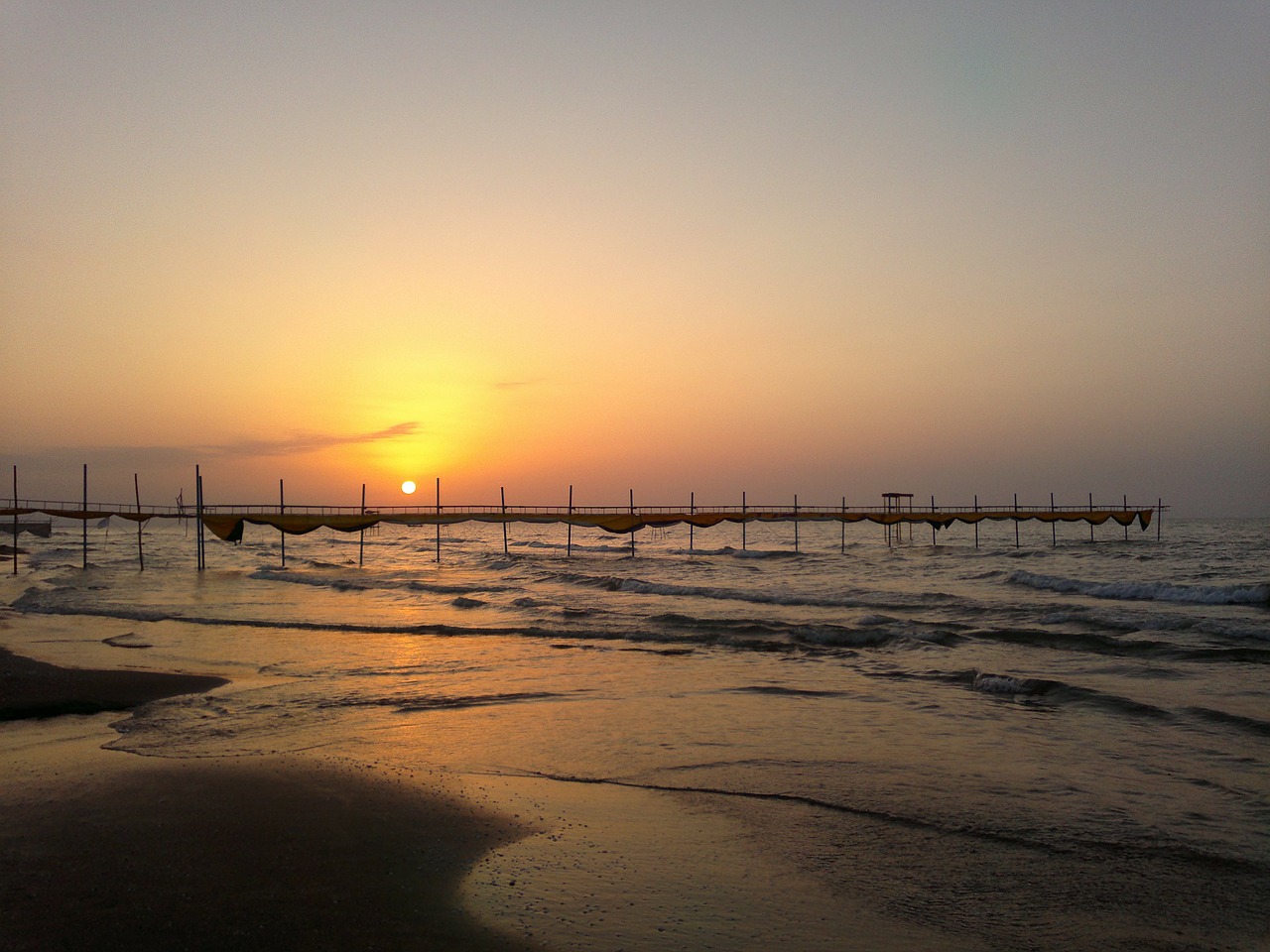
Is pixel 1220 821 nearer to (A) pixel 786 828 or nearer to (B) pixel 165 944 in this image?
(A) pixel 786 828

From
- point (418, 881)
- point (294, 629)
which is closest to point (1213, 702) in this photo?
point (418, 881)

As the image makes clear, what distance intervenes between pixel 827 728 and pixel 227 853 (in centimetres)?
534

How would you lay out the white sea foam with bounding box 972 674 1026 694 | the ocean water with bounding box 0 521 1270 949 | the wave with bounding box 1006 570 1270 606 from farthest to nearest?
the wave with bounding box 1006 570 1270 606 < the white sea foam with bounding box 972 674 1026 694 < the ocean water with bounding box 0 521 1270 949

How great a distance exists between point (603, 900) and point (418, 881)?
0.98 m

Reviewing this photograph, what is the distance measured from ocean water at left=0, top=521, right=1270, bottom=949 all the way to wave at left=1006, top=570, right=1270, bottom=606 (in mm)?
116

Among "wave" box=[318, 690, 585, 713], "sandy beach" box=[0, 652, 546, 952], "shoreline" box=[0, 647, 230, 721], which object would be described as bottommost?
"wave" box=[318, 690, 585, 713]

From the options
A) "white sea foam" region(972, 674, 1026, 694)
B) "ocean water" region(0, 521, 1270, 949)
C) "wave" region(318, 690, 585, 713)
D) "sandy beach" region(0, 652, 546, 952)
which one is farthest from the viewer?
"white sea foam" region(972, 674, 1026, 694)

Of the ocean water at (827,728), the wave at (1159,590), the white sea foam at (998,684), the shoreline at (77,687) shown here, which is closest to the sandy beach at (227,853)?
the ocean water at (827,728)

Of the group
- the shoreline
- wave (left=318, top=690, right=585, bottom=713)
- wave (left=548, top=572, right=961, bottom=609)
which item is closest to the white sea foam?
wave (left=318, top=690, right=585, bottom=713)

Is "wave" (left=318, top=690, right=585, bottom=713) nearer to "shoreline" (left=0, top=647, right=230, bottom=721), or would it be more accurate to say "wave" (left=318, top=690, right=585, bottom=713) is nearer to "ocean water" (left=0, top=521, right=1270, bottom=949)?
"ocean water" (left=0, top=521, right=1270, bottom=949)

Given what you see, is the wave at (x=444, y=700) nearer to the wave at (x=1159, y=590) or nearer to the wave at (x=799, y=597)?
the wave at (x=799, y=597)

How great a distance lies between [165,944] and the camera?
3566mm

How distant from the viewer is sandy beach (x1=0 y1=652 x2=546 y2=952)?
374 cm

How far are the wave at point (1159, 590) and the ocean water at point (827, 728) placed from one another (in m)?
0.12
